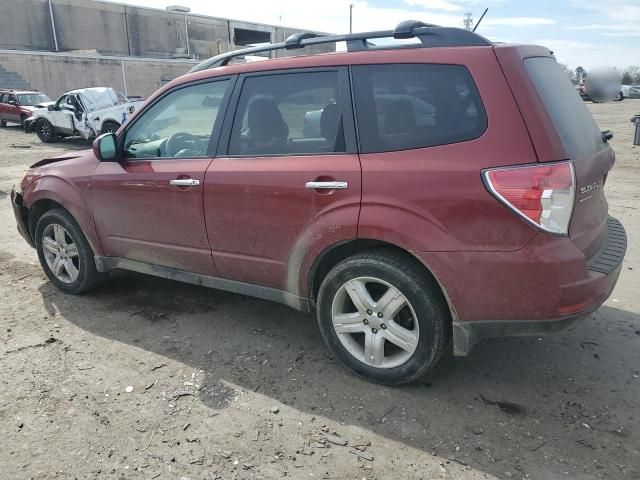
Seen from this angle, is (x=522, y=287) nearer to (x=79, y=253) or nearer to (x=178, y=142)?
(x=178, y=142)

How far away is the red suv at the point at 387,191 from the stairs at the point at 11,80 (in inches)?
1564

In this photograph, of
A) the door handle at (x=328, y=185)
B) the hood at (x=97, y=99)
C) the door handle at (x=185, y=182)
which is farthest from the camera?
the hood at (x=97, y=99)

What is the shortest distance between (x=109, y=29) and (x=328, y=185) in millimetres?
57239

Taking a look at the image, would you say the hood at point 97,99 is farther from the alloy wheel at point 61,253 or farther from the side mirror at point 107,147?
the side mirror at point 107,147

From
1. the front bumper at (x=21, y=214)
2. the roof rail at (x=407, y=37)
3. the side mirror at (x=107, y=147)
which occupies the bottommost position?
the front bumper at (x=21, y=214)

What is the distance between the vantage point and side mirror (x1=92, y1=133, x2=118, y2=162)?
157 inches

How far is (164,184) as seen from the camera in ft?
12.1

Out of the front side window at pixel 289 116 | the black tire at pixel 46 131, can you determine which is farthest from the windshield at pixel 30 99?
the front side window at pixel 289 116

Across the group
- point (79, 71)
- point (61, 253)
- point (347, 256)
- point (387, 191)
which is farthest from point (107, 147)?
point (79, 71)

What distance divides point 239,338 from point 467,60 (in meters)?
2.38

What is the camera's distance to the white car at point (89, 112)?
699 inches

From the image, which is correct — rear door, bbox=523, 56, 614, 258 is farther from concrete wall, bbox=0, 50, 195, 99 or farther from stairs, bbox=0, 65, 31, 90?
concrete wall, bbox=0, 50, 195, 99

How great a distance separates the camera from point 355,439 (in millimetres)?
2688

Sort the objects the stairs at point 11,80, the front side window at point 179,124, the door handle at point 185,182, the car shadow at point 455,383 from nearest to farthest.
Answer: the car shadow at point 455,383
the door handle at point 185,182
the front side window at point 179,124
the stairs at point 11,80
